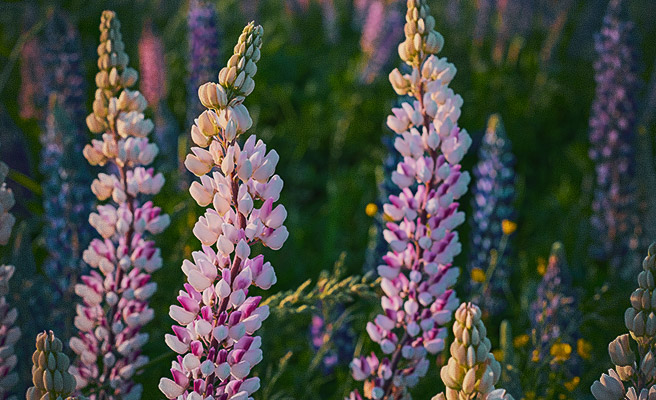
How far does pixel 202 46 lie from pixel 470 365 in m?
2.47

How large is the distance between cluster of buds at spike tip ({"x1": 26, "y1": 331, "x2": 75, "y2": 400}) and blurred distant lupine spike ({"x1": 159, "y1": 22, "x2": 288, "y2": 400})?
0.16 meters

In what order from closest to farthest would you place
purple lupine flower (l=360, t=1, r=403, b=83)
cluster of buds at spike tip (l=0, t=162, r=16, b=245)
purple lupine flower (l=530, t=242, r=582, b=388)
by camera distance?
cluster of buds at spike tip (l=0, t=162, r=16, b=245)
purple lupine flower (l=530, t=242, r=582, b=388)
purple lupine flower (l=360, t=1, r=403, b=83)

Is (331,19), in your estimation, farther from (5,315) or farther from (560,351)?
(5,315)

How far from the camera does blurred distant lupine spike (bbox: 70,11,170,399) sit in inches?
56.6

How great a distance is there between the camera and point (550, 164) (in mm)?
4496

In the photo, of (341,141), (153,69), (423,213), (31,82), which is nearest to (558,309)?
(423,213)

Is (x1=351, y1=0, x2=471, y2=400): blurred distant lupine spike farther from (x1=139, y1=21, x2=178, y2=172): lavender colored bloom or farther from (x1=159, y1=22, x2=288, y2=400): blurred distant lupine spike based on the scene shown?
(x1=139, y1=21, x2=178, y2=172): lavender colored bloom

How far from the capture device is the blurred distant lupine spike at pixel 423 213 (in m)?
1.41

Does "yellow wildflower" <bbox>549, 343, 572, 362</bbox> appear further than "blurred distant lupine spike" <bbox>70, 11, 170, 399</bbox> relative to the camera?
Yes

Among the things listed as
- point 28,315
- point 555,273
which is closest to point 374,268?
point 555,273

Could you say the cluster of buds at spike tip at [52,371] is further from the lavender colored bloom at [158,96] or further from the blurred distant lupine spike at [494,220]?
the lavender colored bloom at [158,96]

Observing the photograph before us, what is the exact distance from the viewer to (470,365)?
1.05 metres

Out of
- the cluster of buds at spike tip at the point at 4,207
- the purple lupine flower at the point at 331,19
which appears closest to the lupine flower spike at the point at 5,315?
the cluster of buds at spike tip at the point at 4,207

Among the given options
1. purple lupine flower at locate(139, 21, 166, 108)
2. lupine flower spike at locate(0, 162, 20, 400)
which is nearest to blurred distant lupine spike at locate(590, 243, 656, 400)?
lupine flower spike at locate(0, 162, 20, 400)
